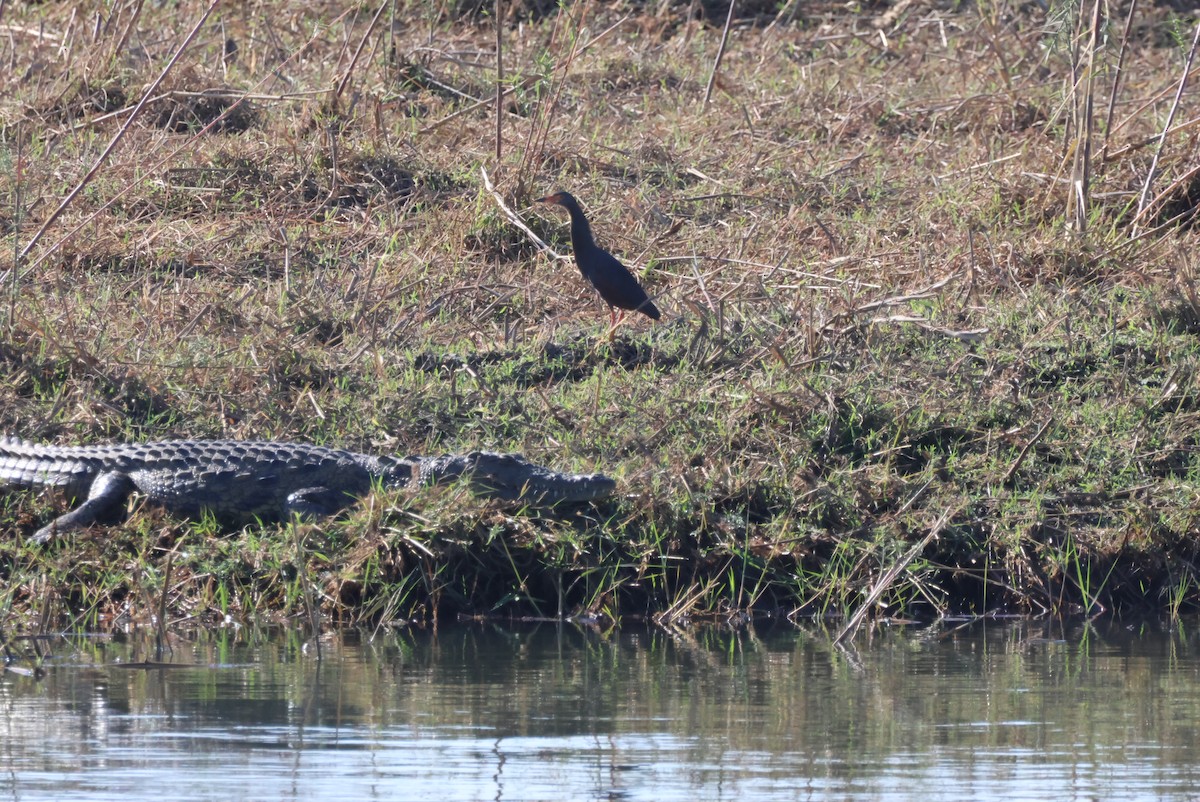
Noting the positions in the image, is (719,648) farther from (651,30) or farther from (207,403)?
(651,30)

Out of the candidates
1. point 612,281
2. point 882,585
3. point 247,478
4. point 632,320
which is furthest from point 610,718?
point 632,320

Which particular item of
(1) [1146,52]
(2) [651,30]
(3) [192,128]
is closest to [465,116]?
(3) [192,128]

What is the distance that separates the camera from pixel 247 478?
19.5 ft

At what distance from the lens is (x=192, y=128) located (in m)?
9.59

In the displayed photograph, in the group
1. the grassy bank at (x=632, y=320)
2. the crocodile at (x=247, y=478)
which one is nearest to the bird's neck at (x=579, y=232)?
the grassy bank at (x=632, y=320)

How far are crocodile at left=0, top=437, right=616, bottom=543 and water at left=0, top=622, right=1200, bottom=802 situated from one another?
615mm

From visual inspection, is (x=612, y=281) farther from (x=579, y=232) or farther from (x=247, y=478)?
(x=247, y=478)

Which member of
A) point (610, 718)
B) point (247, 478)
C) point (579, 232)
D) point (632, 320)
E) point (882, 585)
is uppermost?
point (579, 232)

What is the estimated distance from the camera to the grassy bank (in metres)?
5.75

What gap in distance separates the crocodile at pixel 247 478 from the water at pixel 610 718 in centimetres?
61

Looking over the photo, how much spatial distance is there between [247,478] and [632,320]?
2.33 m

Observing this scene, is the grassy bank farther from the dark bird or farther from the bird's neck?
the bird's neck

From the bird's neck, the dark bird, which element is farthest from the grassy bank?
the bird's neck

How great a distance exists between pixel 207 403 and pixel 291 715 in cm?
282
